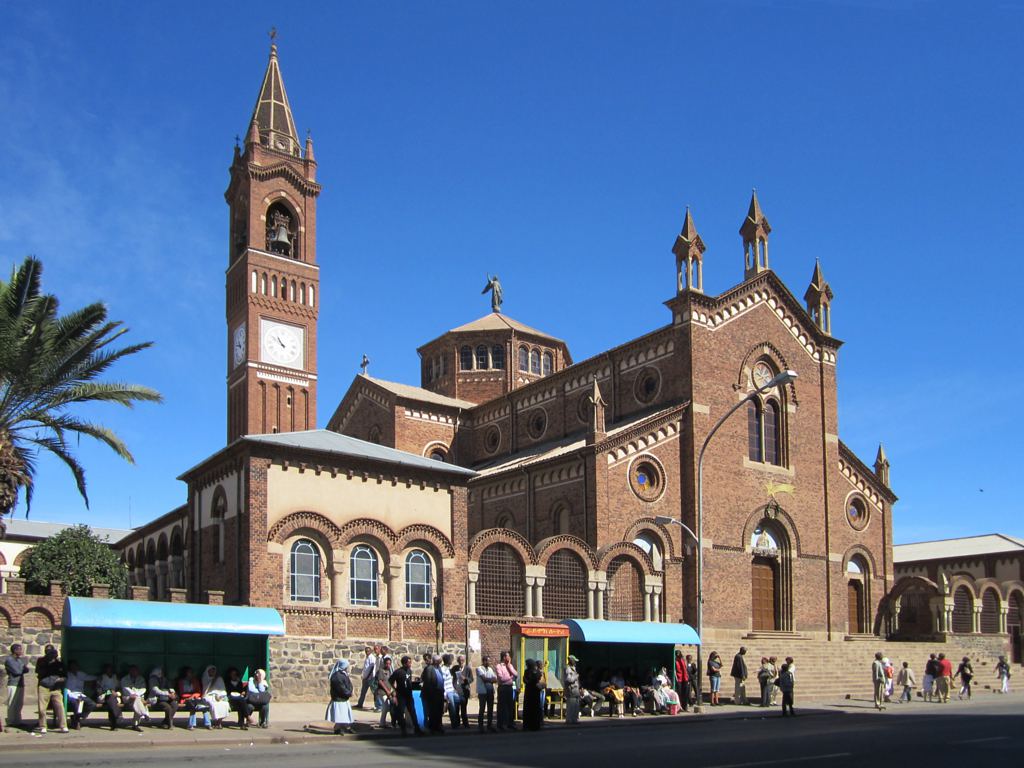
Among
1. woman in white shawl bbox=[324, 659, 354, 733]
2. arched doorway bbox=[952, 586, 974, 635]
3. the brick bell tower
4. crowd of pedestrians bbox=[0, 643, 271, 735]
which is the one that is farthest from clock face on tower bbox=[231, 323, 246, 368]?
arched doorway bbox=[952, 586, 974, 635]

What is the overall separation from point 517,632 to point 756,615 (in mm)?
18829

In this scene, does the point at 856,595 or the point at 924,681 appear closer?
the point at 924,681

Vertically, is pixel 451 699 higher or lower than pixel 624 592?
lower

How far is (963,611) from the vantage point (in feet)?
160

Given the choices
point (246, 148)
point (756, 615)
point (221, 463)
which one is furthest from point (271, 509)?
→ point (246, 148)

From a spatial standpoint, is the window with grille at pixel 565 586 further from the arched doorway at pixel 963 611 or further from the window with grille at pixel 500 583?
the arched doorway at pixel 963 611

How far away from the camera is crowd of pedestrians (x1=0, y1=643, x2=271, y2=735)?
20734 millimetres

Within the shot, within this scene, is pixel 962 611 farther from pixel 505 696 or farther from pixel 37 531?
pixel 37 531

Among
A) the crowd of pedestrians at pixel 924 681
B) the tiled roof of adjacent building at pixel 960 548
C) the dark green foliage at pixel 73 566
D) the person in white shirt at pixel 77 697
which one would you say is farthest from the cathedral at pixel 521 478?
the tiled roof of adjacent building at pixel 960 548

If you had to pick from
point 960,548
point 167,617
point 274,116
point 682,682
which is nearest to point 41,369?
point 167,617

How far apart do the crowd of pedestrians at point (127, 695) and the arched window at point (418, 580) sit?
865 centimetres

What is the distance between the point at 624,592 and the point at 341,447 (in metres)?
12.4

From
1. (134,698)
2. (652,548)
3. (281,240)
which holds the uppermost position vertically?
(281,240)

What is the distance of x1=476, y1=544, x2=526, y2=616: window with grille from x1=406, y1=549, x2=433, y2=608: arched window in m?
1.90
